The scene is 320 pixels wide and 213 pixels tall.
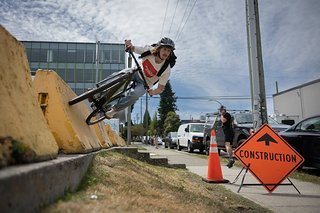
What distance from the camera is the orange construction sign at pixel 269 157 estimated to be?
4.93 meters

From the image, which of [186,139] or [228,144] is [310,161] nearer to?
[228,144]

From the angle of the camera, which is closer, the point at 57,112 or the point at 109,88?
the point at 57,112

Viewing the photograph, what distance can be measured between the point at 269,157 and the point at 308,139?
2.73 metres

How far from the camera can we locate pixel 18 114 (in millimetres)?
1977

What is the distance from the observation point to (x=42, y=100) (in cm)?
339

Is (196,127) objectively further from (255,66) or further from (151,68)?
(151,68)

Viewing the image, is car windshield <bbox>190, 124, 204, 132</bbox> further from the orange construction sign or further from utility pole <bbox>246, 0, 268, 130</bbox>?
the orange construction sign

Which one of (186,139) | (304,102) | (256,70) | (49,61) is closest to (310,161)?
(256,70)

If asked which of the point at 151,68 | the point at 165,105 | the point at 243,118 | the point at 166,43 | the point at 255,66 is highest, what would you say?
the point at 165,105

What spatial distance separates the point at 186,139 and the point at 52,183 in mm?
17364

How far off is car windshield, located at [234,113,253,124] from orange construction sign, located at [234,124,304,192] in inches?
261

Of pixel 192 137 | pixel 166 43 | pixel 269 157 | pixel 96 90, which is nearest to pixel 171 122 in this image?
pixel 192 137

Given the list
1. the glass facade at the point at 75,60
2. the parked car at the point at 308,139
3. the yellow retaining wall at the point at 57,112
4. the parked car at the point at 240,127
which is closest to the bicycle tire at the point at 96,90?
the yellow retaining wall at the point at 57,112

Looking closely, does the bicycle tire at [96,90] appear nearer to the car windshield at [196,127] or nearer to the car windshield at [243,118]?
the car windshield at [243,118]
